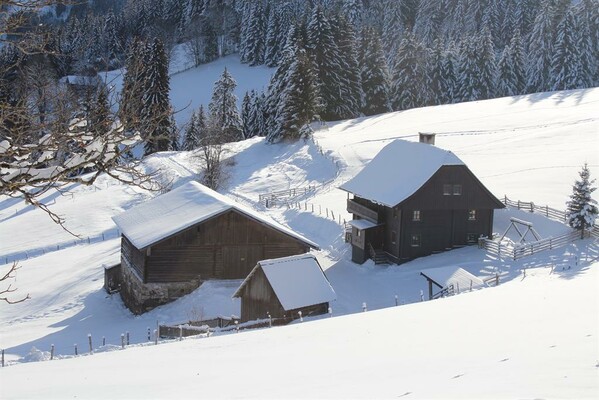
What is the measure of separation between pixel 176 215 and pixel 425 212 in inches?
527

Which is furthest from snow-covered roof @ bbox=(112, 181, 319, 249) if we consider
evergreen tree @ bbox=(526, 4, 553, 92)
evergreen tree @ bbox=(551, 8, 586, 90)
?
evergreen tree @ bbox=(526, 4, 553, 92)

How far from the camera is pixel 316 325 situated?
54.3ft

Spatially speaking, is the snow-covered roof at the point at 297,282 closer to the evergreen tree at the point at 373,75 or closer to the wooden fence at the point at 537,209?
the wooden fence at the point at 537,209

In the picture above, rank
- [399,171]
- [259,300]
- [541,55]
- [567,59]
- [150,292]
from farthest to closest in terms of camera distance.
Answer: [541,55]
[567,59]
[399,171]
[150,292]
[259,300]

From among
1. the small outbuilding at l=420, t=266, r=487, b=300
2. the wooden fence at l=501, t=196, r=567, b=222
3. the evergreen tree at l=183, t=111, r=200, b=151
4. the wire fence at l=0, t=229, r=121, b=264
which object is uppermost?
the small outbuilding at l=420, t=266, r=487, b=300

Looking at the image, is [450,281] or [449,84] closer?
[450,281]

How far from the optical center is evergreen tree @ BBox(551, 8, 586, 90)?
76250 mm

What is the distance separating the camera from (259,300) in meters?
25.2

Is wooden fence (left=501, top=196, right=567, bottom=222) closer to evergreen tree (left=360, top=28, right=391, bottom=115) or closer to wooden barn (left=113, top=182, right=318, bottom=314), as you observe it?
wooden barn (left=113, top=182, right=318, bottom=314)

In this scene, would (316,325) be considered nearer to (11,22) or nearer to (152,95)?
(11,22)

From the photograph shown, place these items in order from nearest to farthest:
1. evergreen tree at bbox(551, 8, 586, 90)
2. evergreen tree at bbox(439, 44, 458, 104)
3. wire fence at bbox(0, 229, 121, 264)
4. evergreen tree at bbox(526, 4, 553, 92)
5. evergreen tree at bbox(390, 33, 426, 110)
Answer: wire fence at bbox(0, 229, 121, 264)
evergreen tree at bbox(390, 33, 426, 110)
evergreen tree at bbox(551, 8, 586, 90)
evergreen tree at bbox(526, 4, 553, 92)
evergreen tree at bbox(439, 44, 458, 104)

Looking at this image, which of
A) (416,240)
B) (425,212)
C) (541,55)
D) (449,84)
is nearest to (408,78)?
(449,84)

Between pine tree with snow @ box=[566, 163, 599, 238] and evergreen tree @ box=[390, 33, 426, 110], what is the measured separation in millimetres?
44507

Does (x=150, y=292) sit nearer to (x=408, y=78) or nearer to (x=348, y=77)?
(x=348, y=77)
